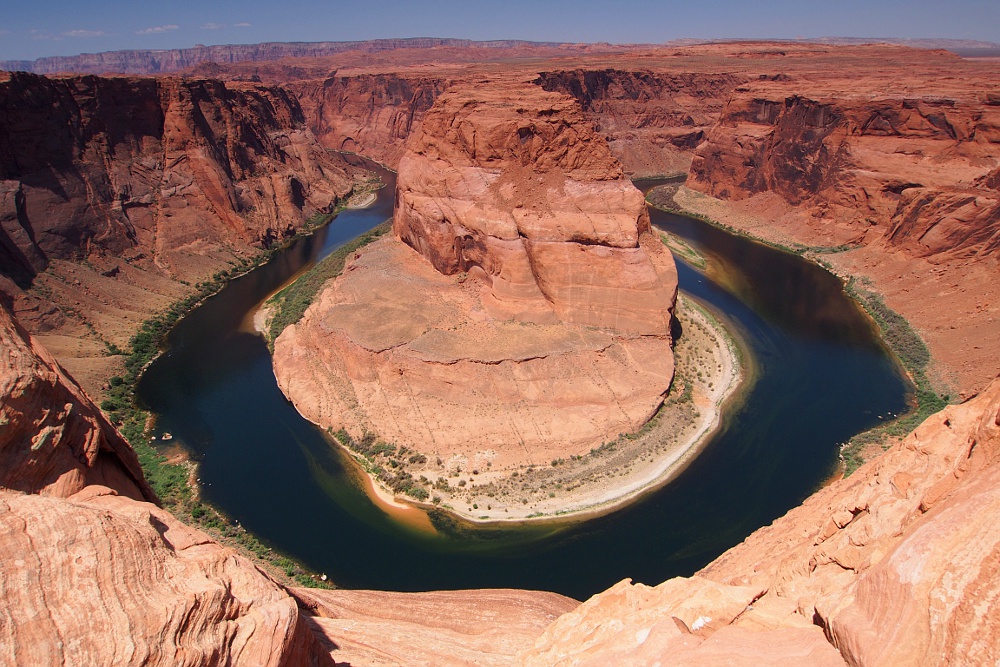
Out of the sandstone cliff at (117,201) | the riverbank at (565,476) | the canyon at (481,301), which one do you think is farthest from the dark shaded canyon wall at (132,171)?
the riverbank at (565,476)

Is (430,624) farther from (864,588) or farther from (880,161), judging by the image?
(880,161)

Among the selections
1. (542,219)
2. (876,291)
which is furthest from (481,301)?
(876,291)

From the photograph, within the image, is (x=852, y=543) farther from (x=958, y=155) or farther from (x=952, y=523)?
(x=958, y=155)

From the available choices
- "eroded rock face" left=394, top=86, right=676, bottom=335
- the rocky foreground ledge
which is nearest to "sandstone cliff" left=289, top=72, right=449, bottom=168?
"eroded rock face" left=394, top=86, right=676, bottom=335

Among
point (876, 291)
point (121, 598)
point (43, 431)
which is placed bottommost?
point (876, 291)

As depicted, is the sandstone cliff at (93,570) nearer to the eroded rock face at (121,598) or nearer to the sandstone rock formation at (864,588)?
the eroded rock face at (121,598)

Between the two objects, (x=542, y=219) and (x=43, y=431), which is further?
(x=542, y=219)
